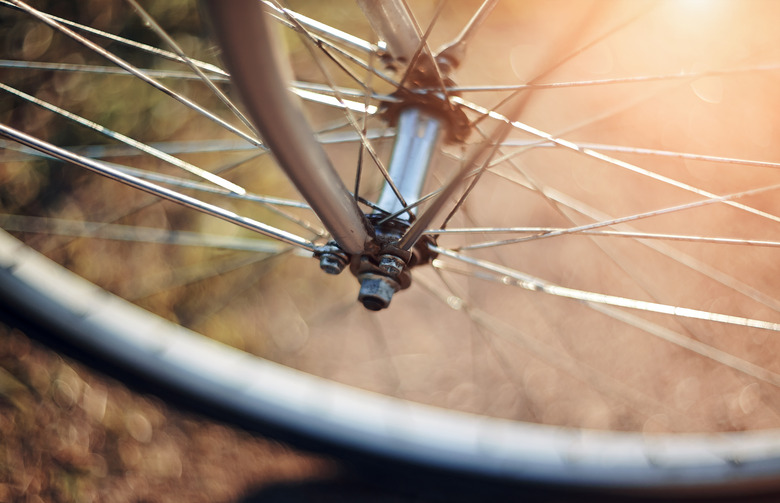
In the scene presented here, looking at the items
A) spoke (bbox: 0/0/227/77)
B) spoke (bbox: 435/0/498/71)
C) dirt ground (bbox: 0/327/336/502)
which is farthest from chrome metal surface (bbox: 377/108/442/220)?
dirt ground (bbox: 0/327/336/502)

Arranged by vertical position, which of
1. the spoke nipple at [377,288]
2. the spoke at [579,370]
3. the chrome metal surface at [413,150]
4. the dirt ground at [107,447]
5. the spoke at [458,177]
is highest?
the spoke at [579,370]

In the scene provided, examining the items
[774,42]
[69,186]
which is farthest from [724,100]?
[69,186]

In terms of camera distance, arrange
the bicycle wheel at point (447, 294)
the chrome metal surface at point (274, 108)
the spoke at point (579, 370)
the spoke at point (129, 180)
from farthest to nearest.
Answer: the spoke at point (579, 370) < the bicycle wheel at point (447, 294) < the spoke at point (129, 180) < the chrome metal surface at point (274, 108)

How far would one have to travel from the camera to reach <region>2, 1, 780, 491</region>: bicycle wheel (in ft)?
2.49

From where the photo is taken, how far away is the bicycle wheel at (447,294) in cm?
76

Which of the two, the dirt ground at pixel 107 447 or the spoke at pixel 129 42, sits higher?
the spoke at pixel 129 42

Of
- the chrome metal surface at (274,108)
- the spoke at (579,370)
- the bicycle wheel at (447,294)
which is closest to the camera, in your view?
the chrome metal surface at (274,108)

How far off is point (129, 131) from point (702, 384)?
1.16 meters

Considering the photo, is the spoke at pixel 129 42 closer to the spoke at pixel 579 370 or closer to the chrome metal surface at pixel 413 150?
the chrome metal surface at pixel 413 150

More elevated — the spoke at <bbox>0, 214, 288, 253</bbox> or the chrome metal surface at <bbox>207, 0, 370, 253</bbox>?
the spoke at <bbox>0, 214, 288, 253</bbox>

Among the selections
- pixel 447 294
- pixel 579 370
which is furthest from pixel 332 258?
pixel 579 370

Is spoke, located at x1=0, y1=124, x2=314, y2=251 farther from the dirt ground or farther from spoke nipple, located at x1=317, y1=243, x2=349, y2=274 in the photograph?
the dirt ground

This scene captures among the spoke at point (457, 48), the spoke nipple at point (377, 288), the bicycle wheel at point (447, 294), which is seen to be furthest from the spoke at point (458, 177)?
the bicycle wheel at point (447, 294)

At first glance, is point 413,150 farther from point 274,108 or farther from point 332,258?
point 274,108
